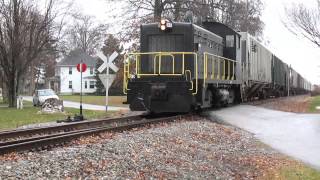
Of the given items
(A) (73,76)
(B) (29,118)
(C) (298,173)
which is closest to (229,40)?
(B) (29,118)

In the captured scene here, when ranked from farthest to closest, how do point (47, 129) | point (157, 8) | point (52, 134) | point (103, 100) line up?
point (103, 100) → point (157, 8) → point (47, 129) → point (52, 134)

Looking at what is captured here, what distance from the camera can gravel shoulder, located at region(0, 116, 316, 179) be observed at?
7.98 metres

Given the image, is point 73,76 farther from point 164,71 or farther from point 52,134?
point 52,134

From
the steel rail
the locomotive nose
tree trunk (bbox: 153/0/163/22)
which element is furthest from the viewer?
tree trunk (bbox: 153/0/163/22)

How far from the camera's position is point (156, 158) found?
967 centimetres

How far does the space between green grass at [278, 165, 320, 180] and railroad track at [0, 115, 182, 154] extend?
4396mm

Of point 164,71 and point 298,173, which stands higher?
point 164,71

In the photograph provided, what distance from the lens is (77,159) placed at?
28.2 feet

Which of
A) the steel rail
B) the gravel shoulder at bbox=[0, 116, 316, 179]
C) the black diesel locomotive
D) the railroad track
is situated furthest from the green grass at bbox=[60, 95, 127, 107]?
the gravel shoulder at bbox=[0, 116, 316, 179]

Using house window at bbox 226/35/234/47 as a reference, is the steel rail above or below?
below

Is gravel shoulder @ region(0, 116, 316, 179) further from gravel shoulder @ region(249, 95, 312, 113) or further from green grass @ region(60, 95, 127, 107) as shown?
green grass @ region(60, 95, 127, 107)

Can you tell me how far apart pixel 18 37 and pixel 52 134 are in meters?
24.3

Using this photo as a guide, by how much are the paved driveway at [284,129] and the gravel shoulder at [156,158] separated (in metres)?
0.56

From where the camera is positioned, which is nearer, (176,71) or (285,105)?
(176,71)
